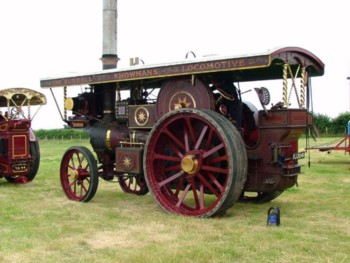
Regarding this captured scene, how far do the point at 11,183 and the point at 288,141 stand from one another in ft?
20.8

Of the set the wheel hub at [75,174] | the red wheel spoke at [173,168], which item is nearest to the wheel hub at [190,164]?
the red wheel spoke at [173,168]

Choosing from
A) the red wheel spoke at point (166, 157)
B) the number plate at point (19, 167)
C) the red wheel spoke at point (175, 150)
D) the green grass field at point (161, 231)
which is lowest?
the green grass field at point (161, 231)

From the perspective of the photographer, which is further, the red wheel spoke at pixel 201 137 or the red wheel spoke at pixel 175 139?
the red wheel spoke at pixel 175 139

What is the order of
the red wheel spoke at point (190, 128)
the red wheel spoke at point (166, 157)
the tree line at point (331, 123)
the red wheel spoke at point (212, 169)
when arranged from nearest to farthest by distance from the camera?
the red wheel spoke at point (212, 169)
the red wheel spoke at point (190, 128)
the red wheel spoke at point (166, 157)
the tree line at point (331, 123)

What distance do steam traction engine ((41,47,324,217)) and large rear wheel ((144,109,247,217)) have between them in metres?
0.01

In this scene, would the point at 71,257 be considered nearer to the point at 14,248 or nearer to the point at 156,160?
the point at 14,248

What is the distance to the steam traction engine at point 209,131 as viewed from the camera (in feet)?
19.8

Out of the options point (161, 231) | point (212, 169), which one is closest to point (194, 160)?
point (212, 169)

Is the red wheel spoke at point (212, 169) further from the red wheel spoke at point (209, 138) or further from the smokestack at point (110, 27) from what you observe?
the smokestack at point (110, 27)

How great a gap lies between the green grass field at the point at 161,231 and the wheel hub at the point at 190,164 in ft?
2.06

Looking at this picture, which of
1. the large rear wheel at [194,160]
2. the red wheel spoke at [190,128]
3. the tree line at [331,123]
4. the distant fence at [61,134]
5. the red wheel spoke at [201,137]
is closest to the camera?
the large rear wheel at [194,160]

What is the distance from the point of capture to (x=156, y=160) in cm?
695

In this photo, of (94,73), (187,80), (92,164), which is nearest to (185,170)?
(187,80)

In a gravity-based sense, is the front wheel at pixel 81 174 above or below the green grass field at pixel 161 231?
above
